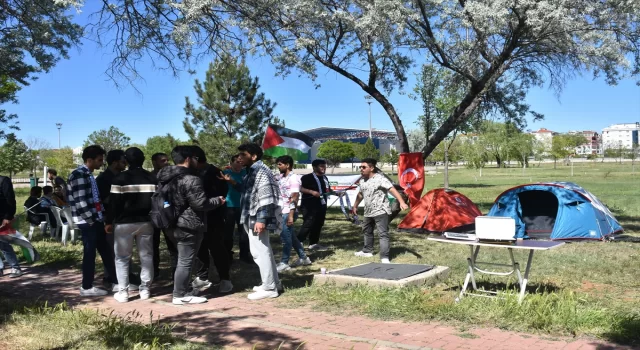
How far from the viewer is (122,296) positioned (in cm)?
646

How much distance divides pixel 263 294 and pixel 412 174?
7.75 meters

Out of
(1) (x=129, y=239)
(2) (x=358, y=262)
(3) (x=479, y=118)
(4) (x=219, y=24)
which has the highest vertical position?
(4) (x=219, y=24)

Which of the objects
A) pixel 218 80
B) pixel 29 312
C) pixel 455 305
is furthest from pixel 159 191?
pixel 218 80

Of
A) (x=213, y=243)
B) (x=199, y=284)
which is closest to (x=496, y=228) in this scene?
(x=213, y=243)

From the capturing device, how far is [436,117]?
2527 cm

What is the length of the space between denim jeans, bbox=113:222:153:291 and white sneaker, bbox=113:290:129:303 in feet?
0.15

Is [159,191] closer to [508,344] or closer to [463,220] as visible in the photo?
[508,344]

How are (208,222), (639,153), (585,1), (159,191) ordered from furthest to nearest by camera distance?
(639,153) < (585,1) < (208,222) < (159,191)

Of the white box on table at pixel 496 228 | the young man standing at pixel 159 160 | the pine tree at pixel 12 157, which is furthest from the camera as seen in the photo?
the pine tree at pixel 12 157

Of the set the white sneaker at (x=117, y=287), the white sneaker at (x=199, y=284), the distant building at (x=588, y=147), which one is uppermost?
the distant building at (x=588, y=147)

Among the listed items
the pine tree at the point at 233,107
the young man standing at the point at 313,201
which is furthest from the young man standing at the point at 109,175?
the pine tree at the point at 233,107

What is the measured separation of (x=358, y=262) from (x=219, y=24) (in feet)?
15.0

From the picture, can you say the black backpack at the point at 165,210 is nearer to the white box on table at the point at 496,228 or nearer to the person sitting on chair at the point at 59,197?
the white box on table at the point at 496,228

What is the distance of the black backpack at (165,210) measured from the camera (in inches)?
236
